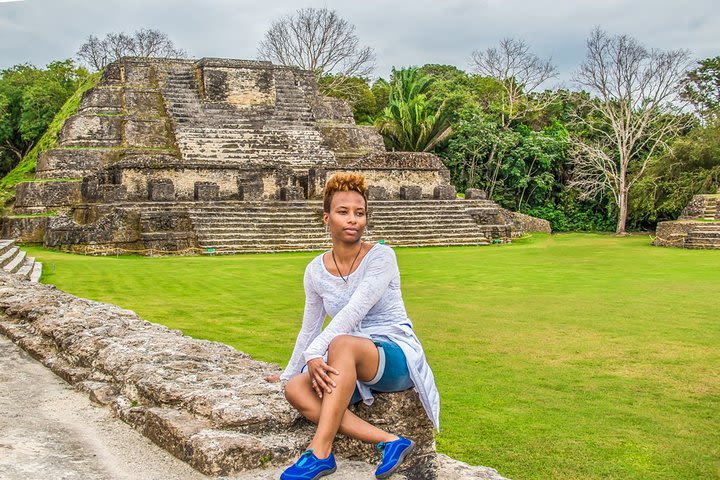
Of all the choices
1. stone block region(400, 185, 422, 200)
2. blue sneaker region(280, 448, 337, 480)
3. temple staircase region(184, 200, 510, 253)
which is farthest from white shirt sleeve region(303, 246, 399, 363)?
stone block region(400, 185, 422, 200)

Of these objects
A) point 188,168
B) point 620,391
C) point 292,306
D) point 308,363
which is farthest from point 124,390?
point 188,168

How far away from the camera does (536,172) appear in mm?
29141

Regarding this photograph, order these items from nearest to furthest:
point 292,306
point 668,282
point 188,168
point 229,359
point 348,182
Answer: point 348,182 < point 229,359 < point 292,306 < point 668,282 < point 188,168

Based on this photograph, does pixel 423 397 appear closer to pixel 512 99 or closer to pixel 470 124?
pixel 470 124

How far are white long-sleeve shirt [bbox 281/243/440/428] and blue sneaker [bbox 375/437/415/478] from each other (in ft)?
0.72

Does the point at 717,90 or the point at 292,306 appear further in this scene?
the point at 717,90

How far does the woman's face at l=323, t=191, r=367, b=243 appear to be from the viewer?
11.5ft

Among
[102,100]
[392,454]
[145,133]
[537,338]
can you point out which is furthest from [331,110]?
[392,454]

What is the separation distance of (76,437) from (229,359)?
3.26ft

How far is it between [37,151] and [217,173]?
723 centimetres

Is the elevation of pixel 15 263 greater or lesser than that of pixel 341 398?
lesser

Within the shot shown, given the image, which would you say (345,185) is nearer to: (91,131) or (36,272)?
(36,272)

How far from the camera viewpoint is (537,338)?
6.85m

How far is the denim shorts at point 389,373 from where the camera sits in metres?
3.19
